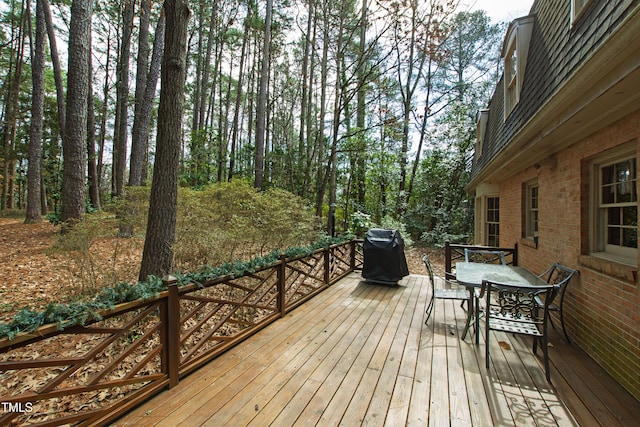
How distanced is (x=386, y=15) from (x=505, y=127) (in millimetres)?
3485

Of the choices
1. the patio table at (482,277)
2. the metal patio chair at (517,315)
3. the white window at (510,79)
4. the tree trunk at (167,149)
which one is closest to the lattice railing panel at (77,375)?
the tree trunk at (167,149)

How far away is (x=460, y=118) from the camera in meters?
11.1

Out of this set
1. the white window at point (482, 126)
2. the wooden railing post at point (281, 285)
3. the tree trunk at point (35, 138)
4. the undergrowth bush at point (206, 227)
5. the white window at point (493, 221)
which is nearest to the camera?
the wooden railing post at point (281, 285)

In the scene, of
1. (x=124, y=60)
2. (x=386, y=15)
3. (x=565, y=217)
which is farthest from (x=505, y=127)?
(x=124, y=60)

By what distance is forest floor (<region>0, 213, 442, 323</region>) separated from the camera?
135 inches

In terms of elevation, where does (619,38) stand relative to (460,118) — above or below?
below

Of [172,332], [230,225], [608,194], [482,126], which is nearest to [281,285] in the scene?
[172,332]

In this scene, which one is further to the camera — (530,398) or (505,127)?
(505,127)

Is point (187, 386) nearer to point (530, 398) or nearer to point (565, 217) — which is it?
point (530, 398)

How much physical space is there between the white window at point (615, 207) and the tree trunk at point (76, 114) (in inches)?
324

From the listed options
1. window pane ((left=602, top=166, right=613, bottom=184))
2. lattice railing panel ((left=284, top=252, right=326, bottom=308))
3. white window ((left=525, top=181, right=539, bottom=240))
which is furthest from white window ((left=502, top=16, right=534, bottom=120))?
lattice railing panel ((left=284, top=252, right=326, bottom=308))

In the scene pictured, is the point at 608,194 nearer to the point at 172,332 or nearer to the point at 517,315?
the point at 517,315

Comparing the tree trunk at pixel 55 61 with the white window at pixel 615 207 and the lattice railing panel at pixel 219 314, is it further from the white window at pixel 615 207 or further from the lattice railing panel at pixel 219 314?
the white window at pixel 615 207

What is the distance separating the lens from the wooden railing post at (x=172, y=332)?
222 cm
